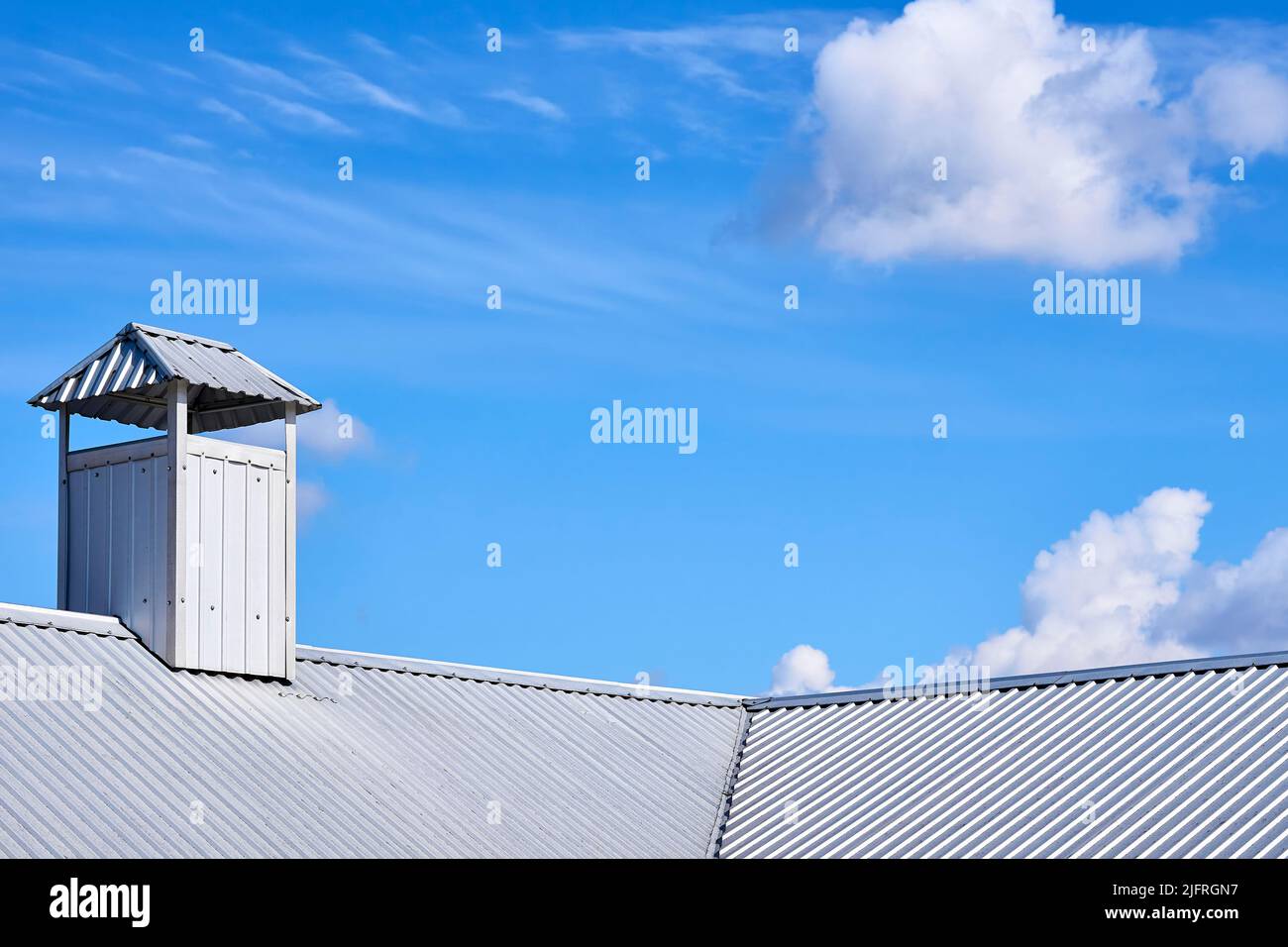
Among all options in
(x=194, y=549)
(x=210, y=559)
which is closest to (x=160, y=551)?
(x=194, y=549)

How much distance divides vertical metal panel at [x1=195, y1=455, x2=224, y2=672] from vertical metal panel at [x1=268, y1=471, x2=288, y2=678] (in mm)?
709

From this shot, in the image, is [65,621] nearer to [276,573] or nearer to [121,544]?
[121,544]

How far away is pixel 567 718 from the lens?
23.4 metres

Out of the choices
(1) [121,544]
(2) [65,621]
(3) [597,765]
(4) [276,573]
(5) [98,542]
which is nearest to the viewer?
(2) [65,621]

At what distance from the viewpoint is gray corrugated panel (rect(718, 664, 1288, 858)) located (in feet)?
61.0

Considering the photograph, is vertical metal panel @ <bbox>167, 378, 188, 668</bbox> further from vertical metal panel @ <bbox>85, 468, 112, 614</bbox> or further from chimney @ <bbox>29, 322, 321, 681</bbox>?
vertical metal panel @ <bbox>85, 468, 112, 614</bbox>

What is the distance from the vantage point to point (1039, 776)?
806 inches

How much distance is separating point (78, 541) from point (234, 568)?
1872mm

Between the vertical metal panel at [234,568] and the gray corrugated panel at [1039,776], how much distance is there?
5997 mm

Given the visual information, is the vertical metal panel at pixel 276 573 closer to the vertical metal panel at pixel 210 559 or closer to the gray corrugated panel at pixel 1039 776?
the vertical metal panel at pixel 210 559
